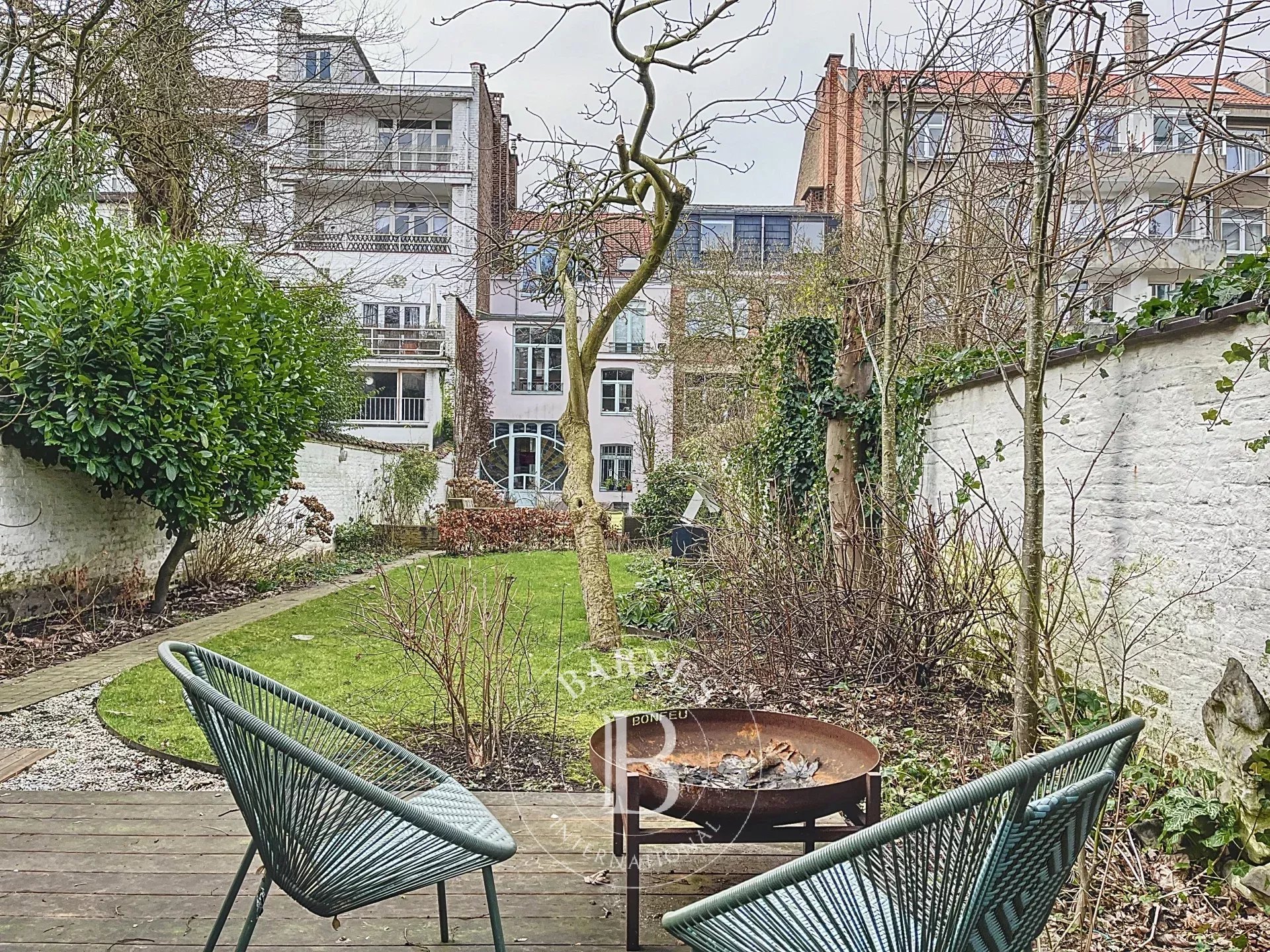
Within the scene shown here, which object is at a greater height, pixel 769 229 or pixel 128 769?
pixel 769 229

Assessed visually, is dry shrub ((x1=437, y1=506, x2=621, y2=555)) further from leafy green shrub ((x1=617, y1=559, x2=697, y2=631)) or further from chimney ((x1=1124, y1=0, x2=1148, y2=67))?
chimney ((x1=1124, y1=0, x2=1148, y2=67))

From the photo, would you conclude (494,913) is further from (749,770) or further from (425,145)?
(425,145)

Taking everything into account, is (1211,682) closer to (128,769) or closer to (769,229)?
(128,769)

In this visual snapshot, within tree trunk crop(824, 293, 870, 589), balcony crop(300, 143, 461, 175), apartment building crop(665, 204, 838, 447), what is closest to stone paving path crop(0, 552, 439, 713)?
tree trunk crop(824, 293, 870, 589)

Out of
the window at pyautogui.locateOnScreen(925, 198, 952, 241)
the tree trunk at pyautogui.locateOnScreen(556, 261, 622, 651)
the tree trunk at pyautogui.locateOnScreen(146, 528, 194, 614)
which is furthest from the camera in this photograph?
the tree trunk at pyautogui.locateOnScreen(146, 528, 194, 614)

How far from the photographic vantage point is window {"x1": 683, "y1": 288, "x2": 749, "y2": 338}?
18266 millimetres

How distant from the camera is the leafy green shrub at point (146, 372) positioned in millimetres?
7281

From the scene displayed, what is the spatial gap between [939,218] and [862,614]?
357 inches

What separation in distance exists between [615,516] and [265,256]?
28.3 ft

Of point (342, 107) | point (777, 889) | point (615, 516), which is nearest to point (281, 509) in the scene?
point (342, 107)

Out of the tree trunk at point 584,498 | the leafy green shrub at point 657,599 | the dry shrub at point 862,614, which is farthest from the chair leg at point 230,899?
the leafy green shrub at point 657,599

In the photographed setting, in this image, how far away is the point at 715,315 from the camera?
1845 cm

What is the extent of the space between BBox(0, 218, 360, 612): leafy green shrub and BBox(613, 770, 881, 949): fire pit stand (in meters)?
6.13

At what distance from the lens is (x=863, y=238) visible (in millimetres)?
10516
